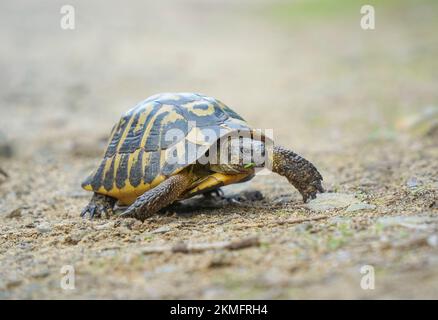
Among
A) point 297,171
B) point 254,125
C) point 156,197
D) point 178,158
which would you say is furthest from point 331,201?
point 254,125

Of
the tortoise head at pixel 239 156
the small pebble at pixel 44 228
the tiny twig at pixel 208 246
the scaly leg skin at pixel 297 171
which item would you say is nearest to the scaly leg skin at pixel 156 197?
the tortoise head at pixel 239 156

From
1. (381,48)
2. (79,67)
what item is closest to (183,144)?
(79,67)

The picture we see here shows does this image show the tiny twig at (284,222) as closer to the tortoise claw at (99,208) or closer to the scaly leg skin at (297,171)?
the scaly leg skin at (297,171)

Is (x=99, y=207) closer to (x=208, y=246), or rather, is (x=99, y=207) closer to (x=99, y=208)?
(x=99, y=208)

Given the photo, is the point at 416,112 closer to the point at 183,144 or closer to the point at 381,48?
the point at 183,144

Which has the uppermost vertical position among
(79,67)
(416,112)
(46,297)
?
(79,67)

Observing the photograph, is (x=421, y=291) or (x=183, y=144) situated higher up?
(x=183, y=144)
